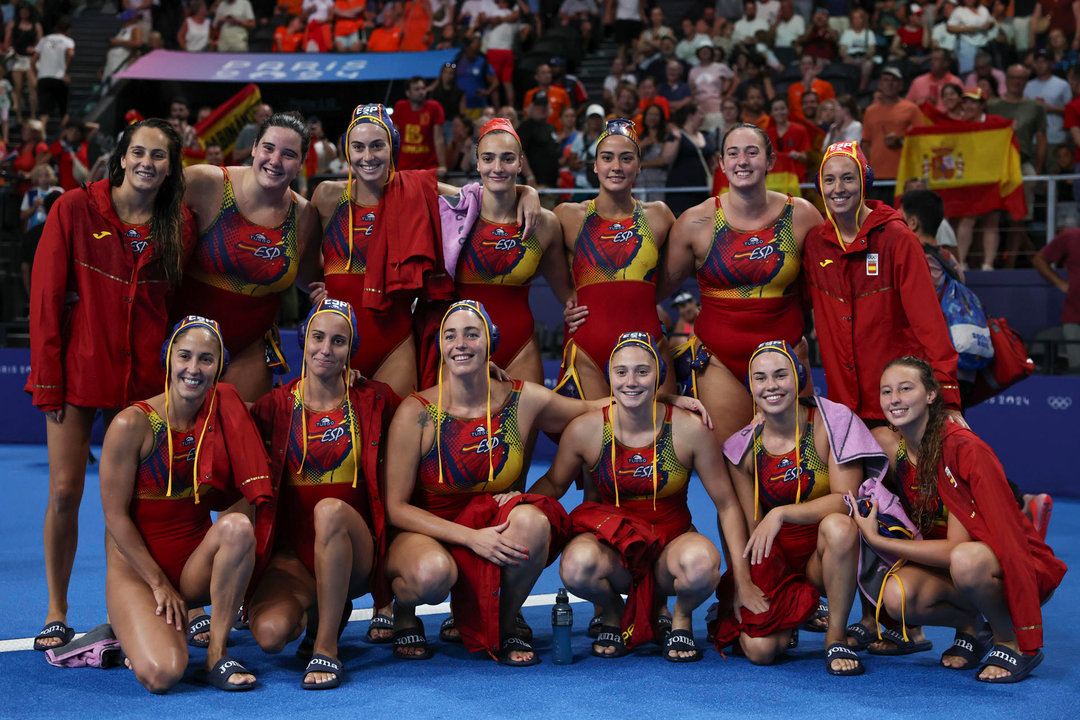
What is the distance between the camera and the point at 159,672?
4.42m

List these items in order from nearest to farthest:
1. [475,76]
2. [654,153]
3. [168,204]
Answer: [168,204] < [654,153] < [475,76]

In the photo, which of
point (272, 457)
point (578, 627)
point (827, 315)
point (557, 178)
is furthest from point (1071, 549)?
point (557, 178)

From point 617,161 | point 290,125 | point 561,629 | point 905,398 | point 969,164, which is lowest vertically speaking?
point 561,629

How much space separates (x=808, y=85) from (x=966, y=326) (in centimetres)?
741

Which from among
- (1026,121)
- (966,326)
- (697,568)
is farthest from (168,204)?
(1026,121)

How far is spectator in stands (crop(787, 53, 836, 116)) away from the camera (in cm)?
1252

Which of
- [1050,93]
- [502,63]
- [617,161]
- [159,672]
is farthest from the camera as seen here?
[502,63]

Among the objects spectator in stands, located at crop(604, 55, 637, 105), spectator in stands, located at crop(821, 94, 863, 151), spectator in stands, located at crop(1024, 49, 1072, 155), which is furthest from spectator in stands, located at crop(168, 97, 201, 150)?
spectator in stands, located at crop(1024, 49, 1072, 155)

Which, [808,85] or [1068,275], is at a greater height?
[808,85]

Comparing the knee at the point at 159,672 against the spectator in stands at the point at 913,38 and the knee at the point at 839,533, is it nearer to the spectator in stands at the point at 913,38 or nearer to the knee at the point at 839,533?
the knee at the point at 839,533

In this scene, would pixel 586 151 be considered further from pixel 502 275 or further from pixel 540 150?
pixel 502 275

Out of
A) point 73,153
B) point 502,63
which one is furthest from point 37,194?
point 502,63

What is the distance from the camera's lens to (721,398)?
5.59 m

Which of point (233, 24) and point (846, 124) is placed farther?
point (233, 24)
